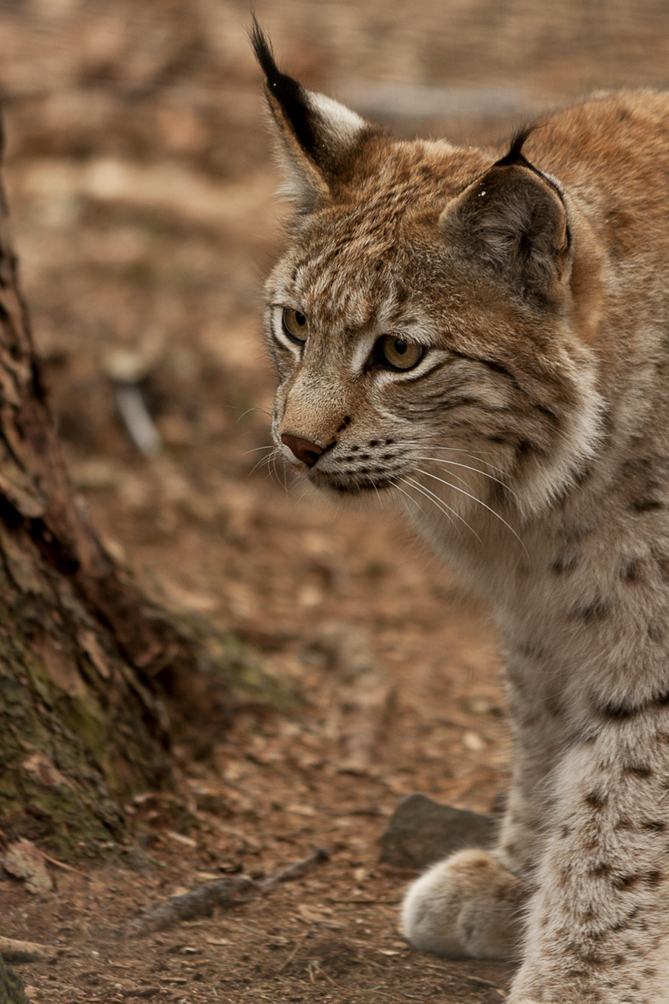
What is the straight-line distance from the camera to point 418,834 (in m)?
3.91

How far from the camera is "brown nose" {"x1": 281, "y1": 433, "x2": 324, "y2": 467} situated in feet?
10.0

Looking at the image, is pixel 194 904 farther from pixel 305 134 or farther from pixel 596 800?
pixel 305 134

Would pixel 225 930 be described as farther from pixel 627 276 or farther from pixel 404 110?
pixel 404 110

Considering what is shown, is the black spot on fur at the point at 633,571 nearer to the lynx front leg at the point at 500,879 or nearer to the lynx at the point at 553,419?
the lynx at the point at 553,419

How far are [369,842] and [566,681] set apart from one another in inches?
41.2

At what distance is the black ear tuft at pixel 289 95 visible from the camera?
11.0 feet

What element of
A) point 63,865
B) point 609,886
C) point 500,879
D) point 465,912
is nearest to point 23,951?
point 63,865

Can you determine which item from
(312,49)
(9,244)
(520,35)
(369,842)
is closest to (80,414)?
(9,244)

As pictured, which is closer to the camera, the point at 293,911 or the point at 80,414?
A: the point at 293,911

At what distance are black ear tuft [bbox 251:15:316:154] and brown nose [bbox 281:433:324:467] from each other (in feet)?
3.05

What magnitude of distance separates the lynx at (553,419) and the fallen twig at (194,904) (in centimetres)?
84

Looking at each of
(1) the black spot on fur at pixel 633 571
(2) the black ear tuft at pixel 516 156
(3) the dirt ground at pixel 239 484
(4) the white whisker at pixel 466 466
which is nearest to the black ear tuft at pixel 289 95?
(3) the dirt ground at pixel 239 484

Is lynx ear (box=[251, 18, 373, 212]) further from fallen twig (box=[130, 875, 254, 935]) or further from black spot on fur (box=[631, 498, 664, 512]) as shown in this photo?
fallen twig (box=[130, 875, 254, 935])

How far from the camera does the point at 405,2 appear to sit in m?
Result: 12.0
